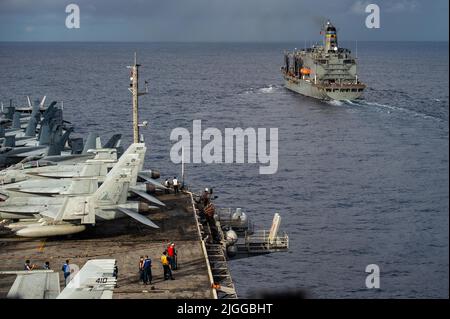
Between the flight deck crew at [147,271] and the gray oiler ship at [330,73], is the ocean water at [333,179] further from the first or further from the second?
the flight deck crew at [147,271]

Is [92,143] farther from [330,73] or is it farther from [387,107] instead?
[330,73]

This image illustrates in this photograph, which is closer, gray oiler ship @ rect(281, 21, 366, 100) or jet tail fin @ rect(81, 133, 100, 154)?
jet tail fin @ rect(81, 133, 100, 154)

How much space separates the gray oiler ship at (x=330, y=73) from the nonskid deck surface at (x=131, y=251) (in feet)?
344

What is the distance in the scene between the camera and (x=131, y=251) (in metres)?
40.2

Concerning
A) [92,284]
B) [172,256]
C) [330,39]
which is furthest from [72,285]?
[330,39]

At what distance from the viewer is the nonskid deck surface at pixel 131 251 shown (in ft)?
112

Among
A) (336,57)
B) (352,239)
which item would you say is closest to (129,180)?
(352,239)

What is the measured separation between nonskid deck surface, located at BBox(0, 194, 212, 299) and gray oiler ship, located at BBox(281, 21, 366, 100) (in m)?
105

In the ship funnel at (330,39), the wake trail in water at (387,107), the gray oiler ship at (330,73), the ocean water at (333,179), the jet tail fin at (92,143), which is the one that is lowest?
the ocean water at (333,179)

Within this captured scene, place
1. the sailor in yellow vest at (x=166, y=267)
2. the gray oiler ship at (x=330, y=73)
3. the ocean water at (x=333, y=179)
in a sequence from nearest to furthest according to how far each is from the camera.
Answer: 1. the sailor in yellow vest at (x=166, y=267)
2. the ocean water at (x=333, y=179)
3. the gray oiler ship at (x=330, y=73)

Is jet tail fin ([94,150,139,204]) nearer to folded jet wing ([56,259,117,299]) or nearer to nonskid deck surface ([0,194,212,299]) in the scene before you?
nonskid deck surface ([0,194,212,299])

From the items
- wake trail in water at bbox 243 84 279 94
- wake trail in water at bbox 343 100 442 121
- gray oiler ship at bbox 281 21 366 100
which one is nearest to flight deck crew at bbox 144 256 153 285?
wake trail in water at bbox 343 100 442 121

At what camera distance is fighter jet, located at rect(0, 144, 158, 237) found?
1635 inches

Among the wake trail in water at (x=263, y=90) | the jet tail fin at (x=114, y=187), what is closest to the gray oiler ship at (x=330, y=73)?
the wake trail in water at (x=263, y=90)
